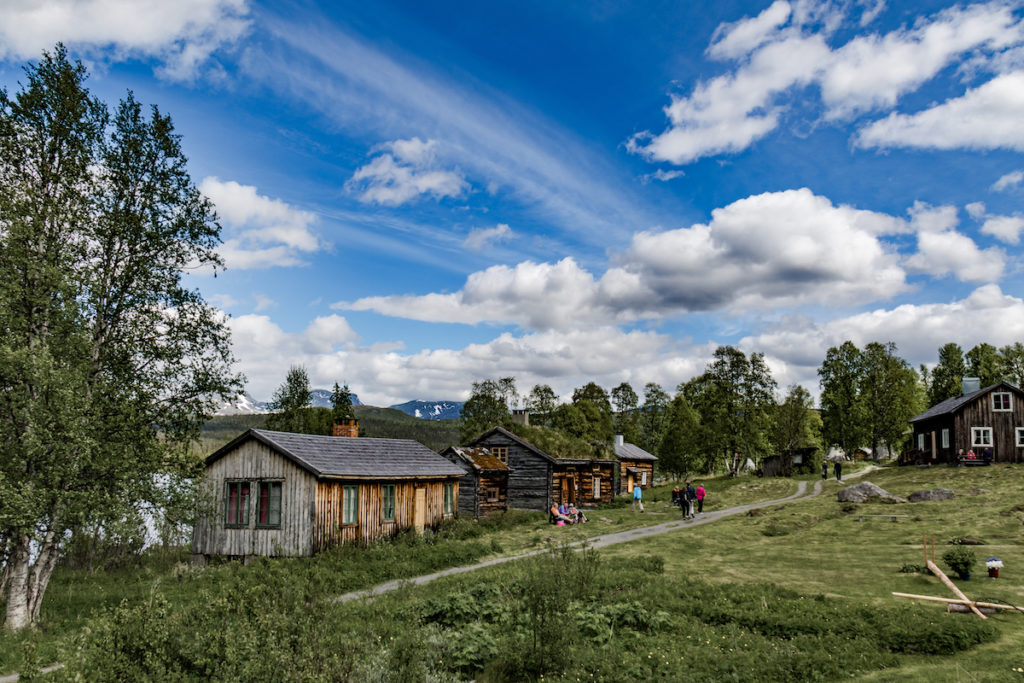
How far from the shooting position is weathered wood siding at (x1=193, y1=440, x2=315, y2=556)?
2330 cm

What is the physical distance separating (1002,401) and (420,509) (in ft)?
136

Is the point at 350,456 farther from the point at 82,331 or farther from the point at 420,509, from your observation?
the point at 82,331

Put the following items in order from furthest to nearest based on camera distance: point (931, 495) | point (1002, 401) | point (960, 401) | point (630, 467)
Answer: point (630, 467), point (960, 401), point (1002, 401), point (931, 495)

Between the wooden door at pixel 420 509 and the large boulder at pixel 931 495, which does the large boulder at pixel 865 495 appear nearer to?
the large boulder at pixel 931 495

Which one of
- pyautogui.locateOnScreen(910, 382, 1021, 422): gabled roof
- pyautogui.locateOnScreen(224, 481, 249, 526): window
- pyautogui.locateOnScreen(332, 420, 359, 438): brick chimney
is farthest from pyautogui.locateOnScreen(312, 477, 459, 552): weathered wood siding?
pyautogui.locateOnScreen(910, 382, 1021, 422): gabled roof

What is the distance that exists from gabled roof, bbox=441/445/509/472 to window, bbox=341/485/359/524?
44.9ft

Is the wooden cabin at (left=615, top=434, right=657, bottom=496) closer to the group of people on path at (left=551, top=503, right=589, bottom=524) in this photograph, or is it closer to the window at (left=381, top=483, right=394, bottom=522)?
the group of people on path at (left=551, top=503, right=589, bottom=524)

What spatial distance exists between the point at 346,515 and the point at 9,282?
14.0 m

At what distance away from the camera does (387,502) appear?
27172 mm

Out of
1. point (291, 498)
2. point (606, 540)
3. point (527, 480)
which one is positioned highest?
point (291, 498)

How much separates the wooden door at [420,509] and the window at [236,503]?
7.69m

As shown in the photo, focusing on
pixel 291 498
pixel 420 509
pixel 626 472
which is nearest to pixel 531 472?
pixel 420 509

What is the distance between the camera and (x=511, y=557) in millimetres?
23828

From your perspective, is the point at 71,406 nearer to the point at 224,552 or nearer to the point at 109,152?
the point at 109,152
